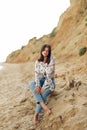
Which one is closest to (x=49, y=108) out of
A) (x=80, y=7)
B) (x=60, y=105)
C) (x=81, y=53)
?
(x=60, y=105)

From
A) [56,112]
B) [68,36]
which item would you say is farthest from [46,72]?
[68,36]

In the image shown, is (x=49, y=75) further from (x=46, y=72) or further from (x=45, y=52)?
(x=45, y=52)

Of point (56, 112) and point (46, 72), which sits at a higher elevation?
point (46, 72)

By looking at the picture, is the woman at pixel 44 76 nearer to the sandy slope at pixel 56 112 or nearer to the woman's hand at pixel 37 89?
the woman's hand at pixel 37 89

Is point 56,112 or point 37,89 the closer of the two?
point 56,112

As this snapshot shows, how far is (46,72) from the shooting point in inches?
402

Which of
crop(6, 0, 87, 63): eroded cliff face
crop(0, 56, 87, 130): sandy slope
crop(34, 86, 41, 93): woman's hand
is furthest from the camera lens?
crop(6, 0, 87, 63): eroded cliff face

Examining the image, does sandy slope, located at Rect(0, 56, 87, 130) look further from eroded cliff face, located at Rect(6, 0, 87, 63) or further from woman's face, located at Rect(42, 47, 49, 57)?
eroded cliff face, located at Rect(6, 0, 87, 63)

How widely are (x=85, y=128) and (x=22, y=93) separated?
21.9 feet

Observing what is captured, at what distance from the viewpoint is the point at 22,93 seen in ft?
47.3

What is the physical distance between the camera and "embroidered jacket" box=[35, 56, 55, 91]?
10.1 meters

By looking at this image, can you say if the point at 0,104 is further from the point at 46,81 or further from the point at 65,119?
the point at 65,119

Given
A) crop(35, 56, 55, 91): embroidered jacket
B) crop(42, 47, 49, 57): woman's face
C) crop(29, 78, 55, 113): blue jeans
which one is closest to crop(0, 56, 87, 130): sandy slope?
crop(29, 78, 55, 113): blue jeans

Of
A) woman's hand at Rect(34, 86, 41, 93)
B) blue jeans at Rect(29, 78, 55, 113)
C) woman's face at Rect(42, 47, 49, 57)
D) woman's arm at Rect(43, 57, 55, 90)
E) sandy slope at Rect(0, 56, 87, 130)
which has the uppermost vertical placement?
woman's face at Rect(42, 47, 49, 57)
